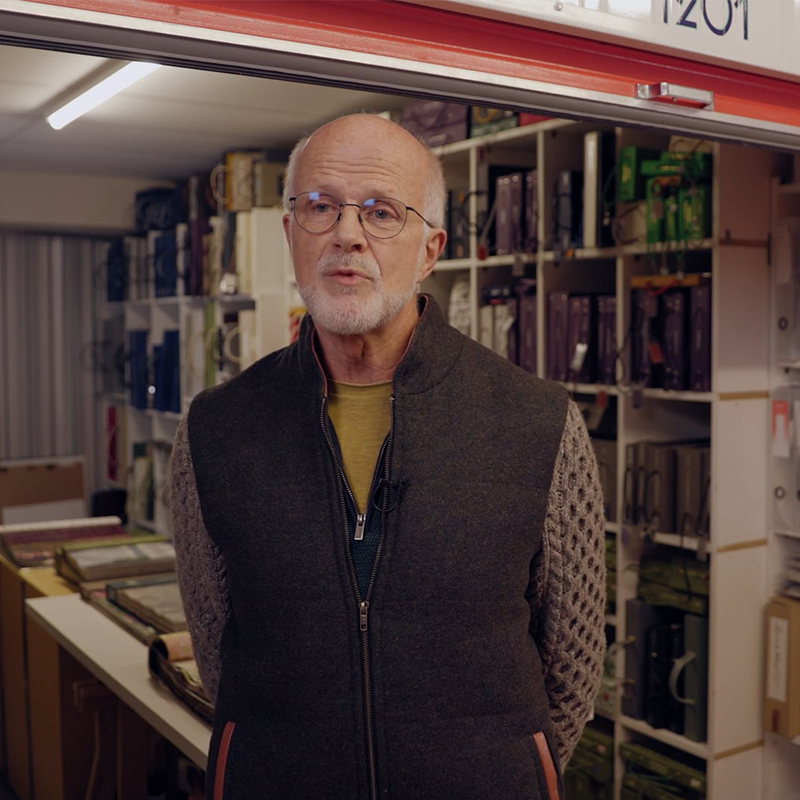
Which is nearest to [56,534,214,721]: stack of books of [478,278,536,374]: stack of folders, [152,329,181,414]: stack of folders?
[478,278,536,374]: stack of folders

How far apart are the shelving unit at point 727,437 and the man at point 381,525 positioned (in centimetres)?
149

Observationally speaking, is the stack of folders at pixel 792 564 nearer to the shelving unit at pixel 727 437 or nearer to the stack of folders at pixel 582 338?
the shelving unit at pixel 727 437

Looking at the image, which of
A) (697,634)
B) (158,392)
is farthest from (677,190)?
(158,392)

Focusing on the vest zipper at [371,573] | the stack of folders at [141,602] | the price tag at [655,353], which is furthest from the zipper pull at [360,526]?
the price tag at [655,353]

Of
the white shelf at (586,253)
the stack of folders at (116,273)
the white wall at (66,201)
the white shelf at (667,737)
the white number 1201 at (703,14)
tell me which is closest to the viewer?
the white number 1201 at (703,14)

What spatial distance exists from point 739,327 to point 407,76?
6.14 ft

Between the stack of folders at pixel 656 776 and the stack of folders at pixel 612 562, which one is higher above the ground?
the stack of folders at pixel 612 562

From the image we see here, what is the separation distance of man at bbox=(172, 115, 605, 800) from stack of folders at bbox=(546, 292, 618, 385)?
1.73 m

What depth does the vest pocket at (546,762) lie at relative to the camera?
1432 millimetres

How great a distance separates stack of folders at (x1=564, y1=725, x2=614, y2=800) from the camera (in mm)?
3291

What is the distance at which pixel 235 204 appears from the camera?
511cm

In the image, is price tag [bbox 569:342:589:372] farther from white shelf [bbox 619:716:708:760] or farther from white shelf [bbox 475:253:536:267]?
white shelf [bbox 619:716:708:760]

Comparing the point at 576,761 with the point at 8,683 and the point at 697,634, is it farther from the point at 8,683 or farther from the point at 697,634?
the point at 8,683

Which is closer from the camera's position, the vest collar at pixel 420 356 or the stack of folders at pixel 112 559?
the vest collar at pixel 420 356
